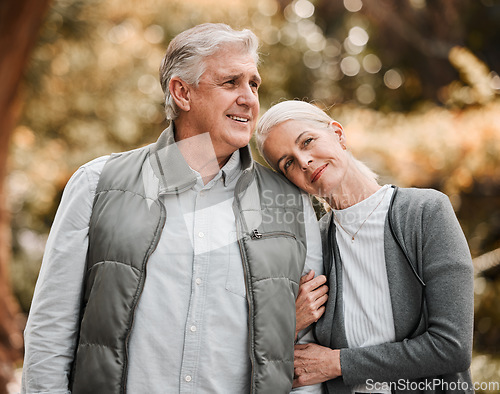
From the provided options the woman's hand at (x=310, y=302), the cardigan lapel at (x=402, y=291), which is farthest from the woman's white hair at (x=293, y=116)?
the woman's hand at (x=310, y=302)

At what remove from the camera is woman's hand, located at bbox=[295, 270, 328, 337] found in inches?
61.1

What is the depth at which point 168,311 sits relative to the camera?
1397mm

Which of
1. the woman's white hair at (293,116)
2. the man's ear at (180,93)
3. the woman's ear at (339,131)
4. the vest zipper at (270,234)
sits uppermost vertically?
the man's ear at (180,93)

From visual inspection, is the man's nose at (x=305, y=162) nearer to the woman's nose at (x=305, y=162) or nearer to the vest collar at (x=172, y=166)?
the woman's nose at (x=305, y=162)

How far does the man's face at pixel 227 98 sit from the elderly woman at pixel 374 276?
14cm

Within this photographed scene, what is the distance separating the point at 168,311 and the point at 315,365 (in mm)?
492

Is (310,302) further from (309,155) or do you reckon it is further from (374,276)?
(309,155)

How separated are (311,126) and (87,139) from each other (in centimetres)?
562

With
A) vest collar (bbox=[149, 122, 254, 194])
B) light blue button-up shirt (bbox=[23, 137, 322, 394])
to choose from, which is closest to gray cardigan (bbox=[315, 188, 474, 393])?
light blue button-up shirt (bbox=[23, 137, 322, 394])

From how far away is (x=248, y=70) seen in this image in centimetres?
156

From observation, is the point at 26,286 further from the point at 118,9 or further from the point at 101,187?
the point at 101,187

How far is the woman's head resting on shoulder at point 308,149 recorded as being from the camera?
1595mm

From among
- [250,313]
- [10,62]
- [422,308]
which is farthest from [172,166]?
[10,62]

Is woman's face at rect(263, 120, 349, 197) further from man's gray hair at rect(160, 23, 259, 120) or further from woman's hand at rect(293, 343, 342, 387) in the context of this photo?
woman's hand at rect(293, 343, 342, 387)
